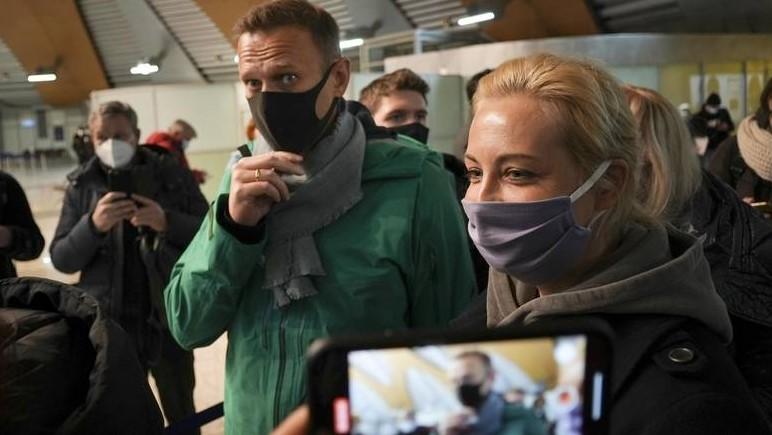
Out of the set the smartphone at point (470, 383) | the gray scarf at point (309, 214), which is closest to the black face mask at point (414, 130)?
the gray scarf at point (309, 214)

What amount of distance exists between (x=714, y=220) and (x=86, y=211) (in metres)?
2.38

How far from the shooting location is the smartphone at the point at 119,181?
8.98 ft

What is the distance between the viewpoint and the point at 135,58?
1359 centimetres

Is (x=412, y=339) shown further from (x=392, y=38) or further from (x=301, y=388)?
(x=392, y=38)

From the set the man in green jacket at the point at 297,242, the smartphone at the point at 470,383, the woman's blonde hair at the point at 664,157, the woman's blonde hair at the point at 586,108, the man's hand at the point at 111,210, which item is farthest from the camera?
the man's hand at the point at 111,210

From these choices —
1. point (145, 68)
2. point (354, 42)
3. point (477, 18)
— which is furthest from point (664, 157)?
point (145, 68)

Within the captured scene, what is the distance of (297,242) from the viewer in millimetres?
1635

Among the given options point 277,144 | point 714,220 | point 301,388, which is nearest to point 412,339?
point 301,388

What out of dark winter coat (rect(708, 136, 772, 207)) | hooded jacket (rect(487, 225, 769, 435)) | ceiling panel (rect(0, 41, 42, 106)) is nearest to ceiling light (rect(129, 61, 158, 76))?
ceiling panel (rect(0, 41, 42, 106))

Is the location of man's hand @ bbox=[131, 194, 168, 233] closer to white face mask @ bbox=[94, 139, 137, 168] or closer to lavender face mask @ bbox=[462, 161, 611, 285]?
white face mask @ bbox=[94, 139, 137, 168]

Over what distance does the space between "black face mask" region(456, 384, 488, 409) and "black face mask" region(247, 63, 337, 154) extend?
113cm

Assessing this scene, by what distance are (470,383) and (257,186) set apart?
0.99 metres

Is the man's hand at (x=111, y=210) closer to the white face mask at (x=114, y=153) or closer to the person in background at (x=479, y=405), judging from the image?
the white face mask at (x=114, y=153)

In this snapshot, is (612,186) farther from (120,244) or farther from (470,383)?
(120,244)
